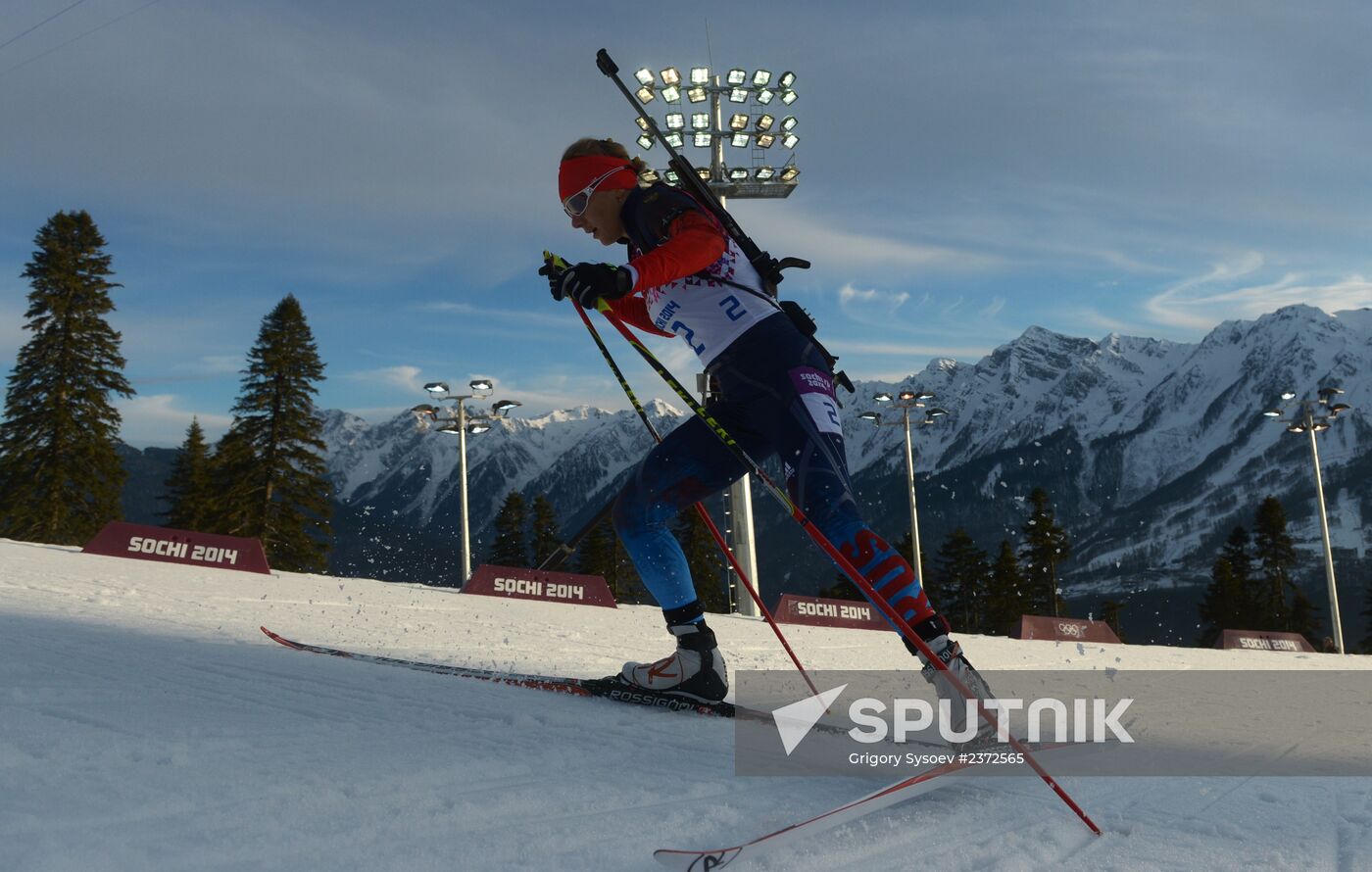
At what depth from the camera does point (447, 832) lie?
1672 millimetres

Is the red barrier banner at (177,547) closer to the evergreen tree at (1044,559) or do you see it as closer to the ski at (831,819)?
the ski at (831,819)

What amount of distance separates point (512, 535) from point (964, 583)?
29161 millimetres

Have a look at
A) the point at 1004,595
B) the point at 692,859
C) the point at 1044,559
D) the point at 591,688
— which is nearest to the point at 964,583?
the point at 1004,595

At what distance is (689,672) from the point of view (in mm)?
3352

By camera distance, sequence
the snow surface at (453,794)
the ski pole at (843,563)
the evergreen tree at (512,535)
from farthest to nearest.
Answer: the evergreen tree at (512,535) < the ski pole at (843,563) < the snow surface at (453,794)

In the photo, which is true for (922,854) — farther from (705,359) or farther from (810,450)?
(705,359)

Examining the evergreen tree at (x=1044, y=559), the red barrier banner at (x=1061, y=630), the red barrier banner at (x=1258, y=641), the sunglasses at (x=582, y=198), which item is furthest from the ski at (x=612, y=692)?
the evergreen tree at (x=1044, y=559)

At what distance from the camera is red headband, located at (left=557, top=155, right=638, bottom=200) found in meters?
3.24

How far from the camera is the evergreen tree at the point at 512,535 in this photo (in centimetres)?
Result: 4762

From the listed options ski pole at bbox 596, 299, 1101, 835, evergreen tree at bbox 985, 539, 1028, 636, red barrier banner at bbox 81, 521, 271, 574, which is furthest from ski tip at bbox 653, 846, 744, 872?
evergreen tree at bbox 985, 539, 1028, 636

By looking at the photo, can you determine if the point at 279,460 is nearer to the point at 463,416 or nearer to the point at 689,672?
the point at 463,416

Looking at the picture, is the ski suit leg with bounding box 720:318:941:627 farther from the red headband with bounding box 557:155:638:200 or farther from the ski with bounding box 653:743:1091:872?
the red headband with bounding box 557:155:638:200

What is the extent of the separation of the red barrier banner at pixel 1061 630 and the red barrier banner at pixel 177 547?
16063mm
